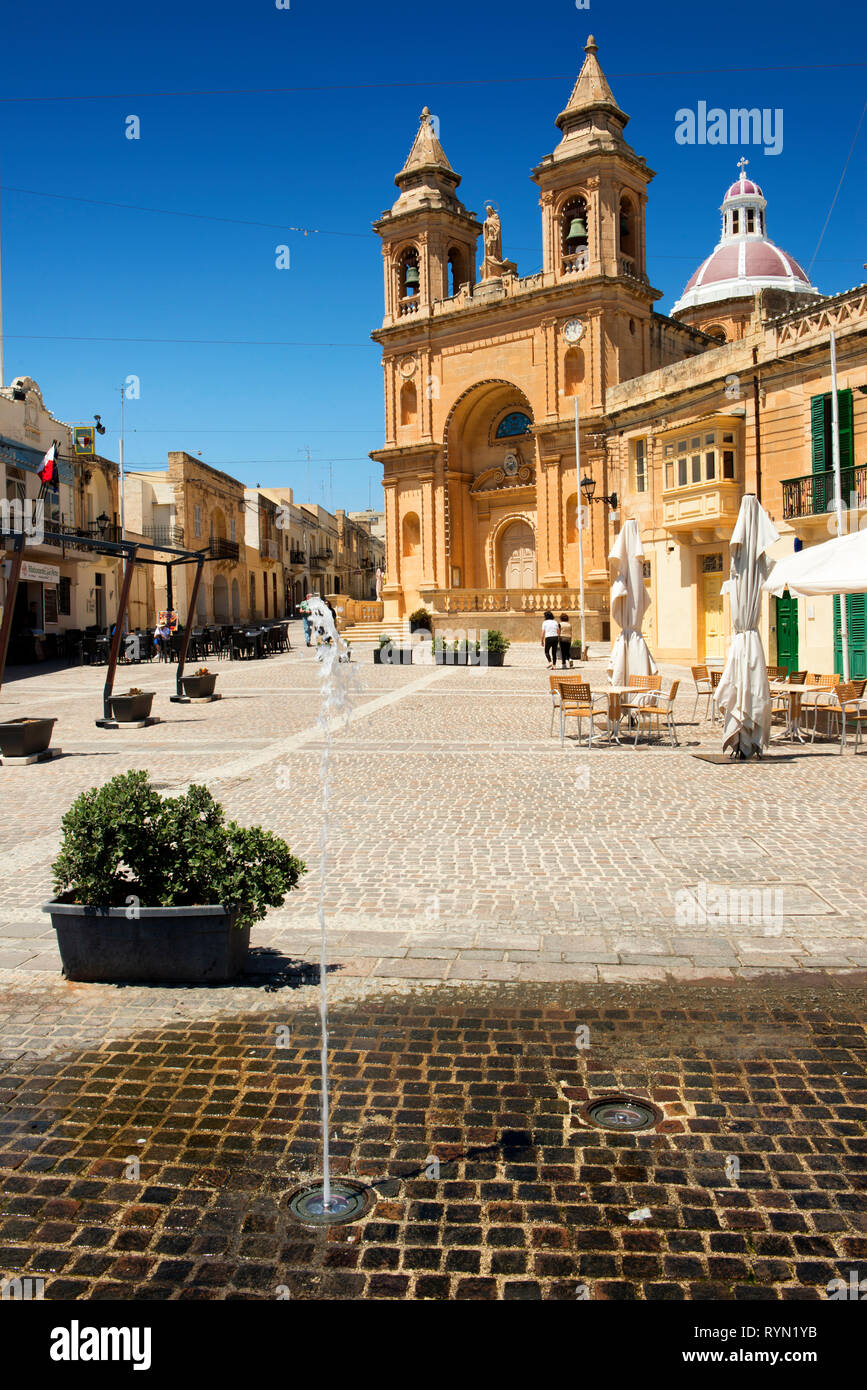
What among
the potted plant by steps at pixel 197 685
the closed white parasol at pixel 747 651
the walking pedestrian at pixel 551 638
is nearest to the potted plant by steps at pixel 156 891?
the closed white parasol at pixel 747 651

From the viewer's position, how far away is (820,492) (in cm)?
2175

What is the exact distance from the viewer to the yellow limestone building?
135 ft

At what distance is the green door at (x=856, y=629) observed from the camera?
1992 centimetres

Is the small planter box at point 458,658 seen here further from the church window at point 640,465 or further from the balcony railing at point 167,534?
the balcony railing at point 167,534

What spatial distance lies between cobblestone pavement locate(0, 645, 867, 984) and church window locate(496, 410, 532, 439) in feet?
111

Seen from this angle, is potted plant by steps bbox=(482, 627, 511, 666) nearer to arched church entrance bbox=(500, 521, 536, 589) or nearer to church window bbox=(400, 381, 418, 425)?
arched church entrance bbox=(500, 521, 536, 589)

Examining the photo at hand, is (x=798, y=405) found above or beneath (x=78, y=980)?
above

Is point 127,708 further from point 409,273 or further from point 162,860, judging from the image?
point 409,273

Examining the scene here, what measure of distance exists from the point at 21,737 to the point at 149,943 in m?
8.67

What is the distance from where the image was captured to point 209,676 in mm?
20750

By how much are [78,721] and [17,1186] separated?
49.3ft

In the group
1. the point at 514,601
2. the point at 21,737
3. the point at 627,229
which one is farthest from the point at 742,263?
the point at 21,737

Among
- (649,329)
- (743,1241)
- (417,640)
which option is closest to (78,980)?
(743,1241)

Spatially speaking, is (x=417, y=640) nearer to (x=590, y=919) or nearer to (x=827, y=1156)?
(x=590, y=919)
